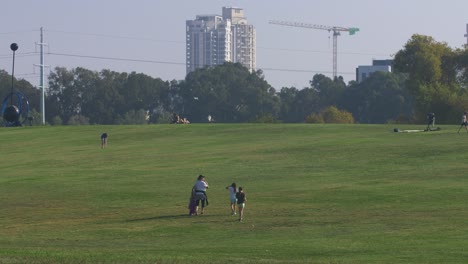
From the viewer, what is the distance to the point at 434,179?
207 feet

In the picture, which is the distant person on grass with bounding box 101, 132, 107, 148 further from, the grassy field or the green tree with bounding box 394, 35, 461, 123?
the green tree with bounding box 394, 35, 461, 123

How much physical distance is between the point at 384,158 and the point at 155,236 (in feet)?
109

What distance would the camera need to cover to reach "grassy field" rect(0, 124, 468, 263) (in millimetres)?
38438

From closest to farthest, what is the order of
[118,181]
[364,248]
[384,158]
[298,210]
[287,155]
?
[364,248] → [298,210] → [118,181] → [384,158] → [287,155]

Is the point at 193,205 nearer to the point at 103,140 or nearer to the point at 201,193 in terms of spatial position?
the point at 201,193

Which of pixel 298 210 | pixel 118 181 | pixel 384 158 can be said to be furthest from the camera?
pixel 384 158

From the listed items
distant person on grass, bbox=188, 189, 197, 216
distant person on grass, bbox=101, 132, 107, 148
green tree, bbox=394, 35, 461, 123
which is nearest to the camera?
distant person on grass, bbox=188, 189, 197, 216

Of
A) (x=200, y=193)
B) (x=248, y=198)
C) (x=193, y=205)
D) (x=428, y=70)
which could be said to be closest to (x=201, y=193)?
(x=200, y=193)

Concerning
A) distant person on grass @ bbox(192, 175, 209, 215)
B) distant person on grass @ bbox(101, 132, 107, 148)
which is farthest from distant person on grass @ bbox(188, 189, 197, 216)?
distant person on grass @ bbox(101, 132, 107, 148)

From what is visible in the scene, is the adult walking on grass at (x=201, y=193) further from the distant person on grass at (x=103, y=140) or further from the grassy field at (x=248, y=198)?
the distant person on grass at (x=103, y=140)

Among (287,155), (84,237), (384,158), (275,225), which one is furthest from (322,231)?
(287,155)

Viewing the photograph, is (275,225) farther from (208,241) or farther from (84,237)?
(84,237)

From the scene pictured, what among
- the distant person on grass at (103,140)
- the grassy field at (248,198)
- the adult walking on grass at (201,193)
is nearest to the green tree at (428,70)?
the grassy field at (248,198)

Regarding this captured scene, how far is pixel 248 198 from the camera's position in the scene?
58.0 m
